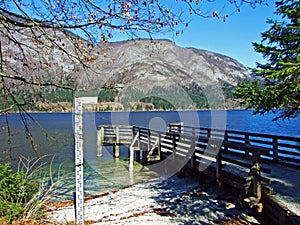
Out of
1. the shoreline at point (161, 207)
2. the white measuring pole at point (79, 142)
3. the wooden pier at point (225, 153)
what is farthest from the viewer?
the shoreline at point (161, 207)

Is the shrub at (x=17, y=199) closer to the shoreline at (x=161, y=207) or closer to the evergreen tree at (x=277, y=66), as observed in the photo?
the shoreline at (x=161, y=207)

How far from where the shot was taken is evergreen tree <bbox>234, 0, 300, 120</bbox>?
732 cm

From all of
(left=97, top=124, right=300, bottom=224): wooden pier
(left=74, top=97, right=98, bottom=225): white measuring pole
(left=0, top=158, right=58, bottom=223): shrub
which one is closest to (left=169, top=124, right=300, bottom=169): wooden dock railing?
(left=97, top=124, right=300, bottom=224): wooden pier

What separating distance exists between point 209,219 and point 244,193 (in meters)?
1.01

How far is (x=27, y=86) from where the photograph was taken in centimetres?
453

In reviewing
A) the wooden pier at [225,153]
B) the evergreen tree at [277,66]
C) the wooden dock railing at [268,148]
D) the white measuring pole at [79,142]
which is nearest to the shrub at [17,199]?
the white measuring pole at [79,142]

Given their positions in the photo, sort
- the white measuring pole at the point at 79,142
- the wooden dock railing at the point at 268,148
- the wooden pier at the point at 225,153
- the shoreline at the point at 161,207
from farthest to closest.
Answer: the wooden dock railing at the point at 268,148, the shoreline at the point at 161,207, the wooden pier at the point at 225,153, the white measuring pole at the point at 79,142

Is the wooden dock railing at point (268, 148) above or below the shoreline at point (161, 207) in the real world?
above

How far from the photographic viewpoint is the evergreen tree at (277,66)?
7316 millimetres

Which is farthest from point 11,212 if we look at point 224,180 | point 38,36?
point 224,180

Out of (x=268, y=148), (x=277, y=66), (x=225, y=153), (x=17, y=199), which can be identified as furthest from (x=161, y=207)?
(x=277, y=66)

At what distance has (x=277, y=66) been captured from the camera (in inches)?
312

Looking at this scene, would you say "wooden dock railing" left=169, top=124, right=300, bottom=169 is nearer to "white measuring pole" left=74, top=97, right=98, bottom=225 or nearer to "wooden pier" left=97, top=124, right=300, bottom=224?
"wooden pier" left=97, top=124, right=300, bottom=224

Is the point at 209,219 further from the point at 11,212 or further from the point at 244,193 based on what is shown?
the point at 11,212
